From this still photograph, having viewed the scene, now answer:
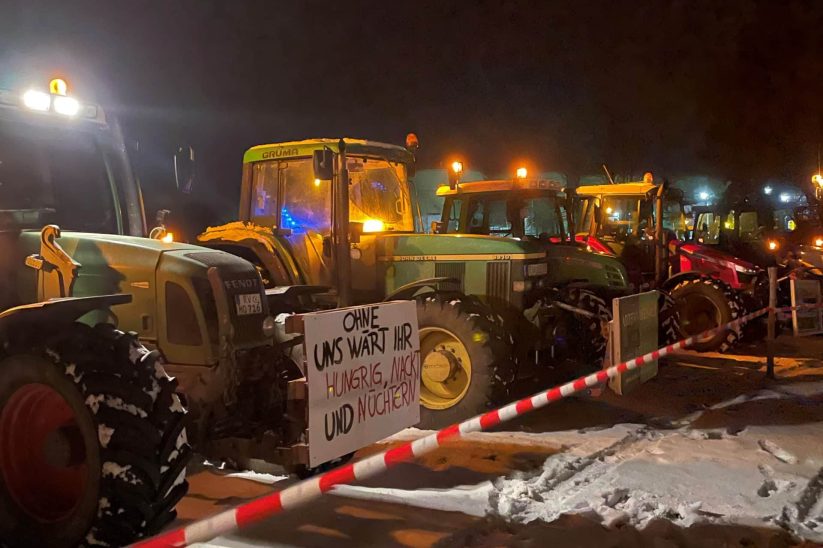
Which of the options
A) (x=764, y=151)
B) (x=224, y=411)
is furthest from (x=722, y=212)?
(x=764, y=151)

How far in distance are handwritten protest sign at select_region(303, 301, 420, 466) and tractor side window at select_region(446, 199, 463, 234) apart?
207 inches

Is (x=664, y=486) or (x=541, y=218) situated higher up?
(x=541, y=218)

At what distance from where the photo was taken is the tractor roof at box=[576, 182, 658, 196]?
1142 cm

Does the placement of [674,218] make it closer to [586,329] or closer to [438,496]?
[586,329]

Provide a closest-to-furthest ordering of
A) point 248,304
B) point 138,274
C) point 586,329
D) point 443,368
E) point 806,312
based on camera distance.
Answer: point 138,274 → point 248,304 → point 443,368 → point 586,329 → point 806,312

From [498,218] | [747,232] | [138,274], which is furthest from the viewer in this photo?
[747,232]

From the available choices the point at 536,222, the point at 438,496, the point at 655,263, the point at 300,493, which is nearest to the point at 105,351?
the point at 300,493

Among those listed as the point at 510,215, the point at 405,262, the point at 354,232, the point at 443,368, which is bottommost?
the point at 443,368

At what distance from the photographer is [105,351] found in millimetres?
3723

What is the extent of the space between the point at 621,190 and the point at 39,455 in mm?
9474

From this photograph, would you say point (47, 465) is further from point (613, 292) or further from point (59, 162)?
point (613, 292)

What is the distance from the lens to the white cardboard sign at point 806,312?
34.3ft

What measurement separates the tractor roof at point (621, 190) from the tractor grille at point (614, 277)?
2.34m

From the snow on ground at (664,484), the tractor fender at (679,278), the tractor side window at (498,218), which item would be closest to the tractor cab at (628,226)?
the tractor fender at (679,278)
